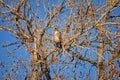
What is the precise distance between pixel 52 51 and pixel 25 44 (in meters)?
1.02

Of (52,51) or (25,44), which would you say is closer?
(52,51)

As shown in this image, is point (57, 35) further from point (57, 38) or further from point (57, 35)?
point (57, 38)

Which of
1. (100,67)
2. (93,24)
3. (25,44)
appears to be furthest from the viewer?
(100,67)

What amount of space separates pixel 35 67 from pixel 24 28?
4.12ft

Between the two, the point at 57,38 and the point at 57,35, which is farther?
the point at 57,35

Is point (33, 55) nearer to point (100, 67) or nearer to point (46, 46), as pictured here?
point (46, 46)

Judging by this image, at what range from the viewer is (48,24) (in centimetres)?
753

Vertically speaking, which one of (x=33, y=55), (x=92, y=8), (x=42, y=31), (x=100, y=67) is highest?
(x=92, y=8)

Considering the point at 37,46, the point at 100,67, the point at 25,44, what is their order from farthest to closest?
the point at 100,67
the point at 25,44
the point at 37,46

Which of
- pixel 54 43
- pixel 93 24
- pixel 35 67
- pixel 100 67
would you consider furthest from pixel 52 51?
pixel 100 67

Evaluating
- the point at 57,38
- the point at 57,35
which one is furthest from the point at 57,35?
the point at 57,38

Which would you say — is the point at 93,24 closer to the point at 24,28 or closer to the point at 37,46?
the point at 37,46

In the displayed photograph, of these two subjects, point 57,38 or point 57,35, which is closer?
point 57,38

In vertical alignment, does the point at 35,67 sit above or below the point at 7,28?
below
